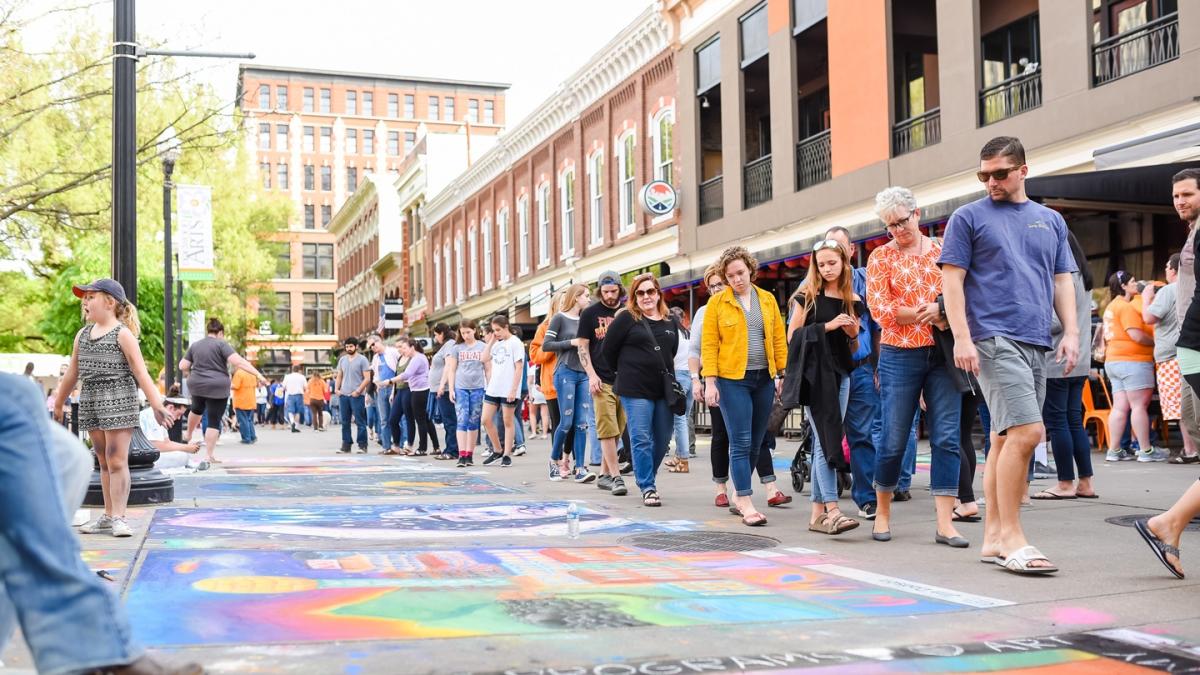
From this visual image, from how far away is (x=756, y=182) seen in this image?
22.7 metres

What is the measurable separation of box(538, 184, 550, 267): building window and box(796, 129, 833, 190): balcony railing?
46.2ft

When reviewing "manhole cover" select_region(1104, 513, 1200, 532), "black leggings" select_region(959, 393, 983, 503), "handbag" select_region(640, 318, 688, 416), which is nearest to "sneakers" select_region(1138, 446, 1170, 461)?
"manhole cover" select_region(1104, 513, 1200, 532)

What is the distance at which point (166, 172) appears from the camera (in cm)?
2495

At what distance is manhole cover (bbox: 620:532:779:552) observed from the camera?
6.35 meters

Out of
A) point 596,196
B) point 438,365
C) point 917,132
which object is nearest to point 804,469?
point 438,365

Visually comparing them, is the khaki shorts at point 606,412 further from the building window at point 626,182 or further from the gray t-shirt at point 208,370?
the building window at point 626,182

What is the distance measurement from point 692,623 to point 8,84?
15.9 m

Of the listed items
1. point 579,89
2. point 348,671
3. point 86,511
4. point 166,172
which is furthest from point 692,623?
point 579,89

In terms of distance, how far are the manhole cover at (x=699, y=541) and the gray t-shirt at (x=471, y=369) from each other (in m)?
7.14

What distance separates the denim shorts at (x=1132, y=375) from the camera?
426 inches

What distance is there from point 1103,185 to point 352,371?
1090 centimetres

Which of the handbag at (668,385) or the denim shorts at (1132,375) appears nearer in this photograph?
the handbag at (668,385)

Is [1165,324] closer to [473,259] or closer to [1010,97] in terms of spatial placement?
[1010,97]

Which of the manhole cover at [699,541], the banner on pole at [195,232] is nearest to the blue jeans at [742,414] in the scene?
the manhole cover at [699,541]
